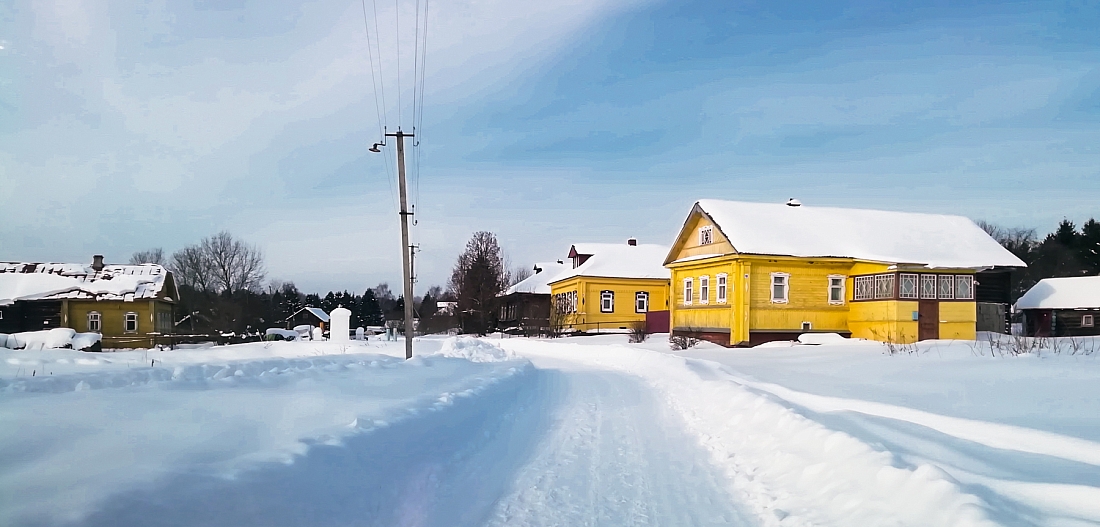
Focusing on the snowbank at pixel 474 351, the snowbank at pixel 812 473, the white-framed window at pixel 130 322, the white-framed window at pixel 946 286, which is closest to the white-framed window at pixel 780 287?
the white-framed window at pixel 946 286

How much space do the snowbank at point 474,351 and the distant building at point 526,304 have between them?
22599mm

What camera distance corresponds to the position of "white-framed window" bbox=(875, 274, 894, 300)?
26422mm

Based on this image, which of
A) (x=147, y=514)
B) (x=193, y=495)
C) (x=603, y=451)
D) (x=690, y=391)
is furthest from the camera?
(x=690, y=391)

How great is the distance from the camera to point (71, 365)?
47.2ft

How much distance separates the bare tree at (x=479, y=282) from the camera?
165 feet

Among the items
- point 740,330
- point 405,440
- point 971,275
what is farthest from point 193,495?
point 971,275

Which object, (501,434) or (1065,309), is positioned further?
(1065,309)

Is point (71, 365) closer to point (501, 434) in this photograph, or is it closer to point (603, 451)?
point (501, 434)

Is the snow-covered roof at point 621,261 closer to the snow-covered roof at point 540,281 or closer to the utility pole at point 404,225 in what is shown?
the snow-covered roof at point 540,281

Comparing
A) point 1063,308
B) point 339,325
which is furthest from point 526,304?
point 1063,308

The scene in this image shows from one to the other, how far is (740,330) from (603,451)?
21107 millimetres

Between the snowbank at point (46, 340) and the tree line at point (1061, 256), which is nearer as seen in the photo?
the snowbank at point (46, 340)

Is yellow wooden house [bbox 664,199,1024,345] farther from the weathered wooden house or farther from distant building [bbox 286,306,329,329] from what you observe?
distant building [bbox 286,306,329,329]

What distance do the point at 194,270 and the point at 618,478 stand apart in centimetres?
5168
